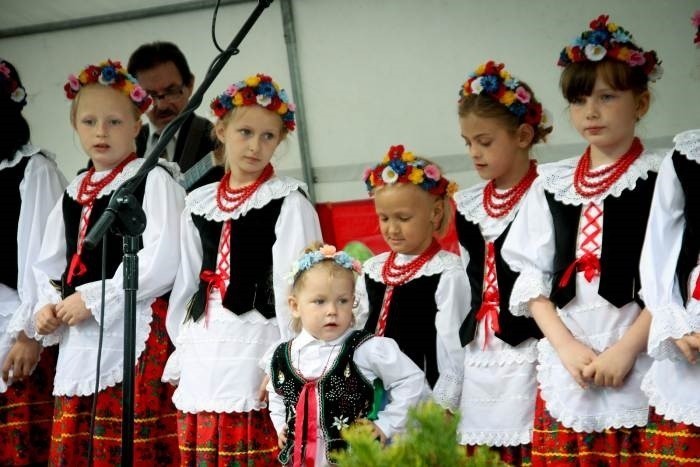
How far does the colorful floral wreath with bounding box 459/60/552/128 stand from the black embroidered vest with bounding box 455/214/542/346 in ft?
1.21

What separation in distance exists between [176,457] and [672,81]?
7.24 ft

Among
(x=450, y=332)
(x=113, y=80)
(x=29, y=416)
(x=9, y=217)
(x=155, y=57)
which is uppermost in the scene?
(x=155, y=57)

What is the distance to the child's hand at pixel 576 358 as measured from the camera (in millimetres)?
2906

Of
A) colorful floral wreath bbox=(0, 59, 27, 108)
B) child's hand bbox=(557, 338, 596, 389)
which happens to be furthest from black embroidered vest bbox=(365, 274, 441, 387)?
colorful floral wreath bbox=(0, 59, 27, 108)

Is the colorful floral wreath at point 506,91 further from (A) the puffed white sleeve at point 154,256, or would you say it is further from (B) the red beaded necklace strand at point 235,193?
(A) the puffed white sleeve at point 154,256

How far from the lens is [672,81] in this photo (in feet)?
13.3

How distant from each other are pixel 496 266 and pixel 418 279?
278mm

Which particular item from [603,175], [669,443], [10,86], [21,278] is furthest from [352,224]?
[669,443]

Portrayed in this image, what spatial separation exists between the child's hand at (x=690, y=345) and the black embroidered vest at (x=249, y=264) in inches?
53.2

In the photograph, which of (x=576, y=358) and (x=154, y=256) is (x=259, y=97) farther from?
(x=576, y=358)

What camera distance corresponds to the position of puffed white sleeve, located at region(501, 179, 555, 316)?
310 cm

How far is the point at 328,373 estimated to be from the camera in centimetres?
311

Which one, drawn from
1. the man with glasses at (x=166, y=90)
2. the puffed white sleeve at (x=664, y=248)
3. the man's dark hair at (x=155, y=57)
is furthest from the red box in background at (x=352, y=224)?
the puffed white sleeve at (x=664, y=248)

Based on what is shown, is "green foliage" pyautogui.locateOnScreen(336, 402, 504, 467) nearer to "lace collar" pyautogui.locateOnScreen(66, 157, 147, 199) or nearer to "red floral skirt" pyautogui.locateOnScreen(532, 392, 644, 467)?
"red floral skirt" pyautogui.locateOnScreen(532, 392, 644, 467)
